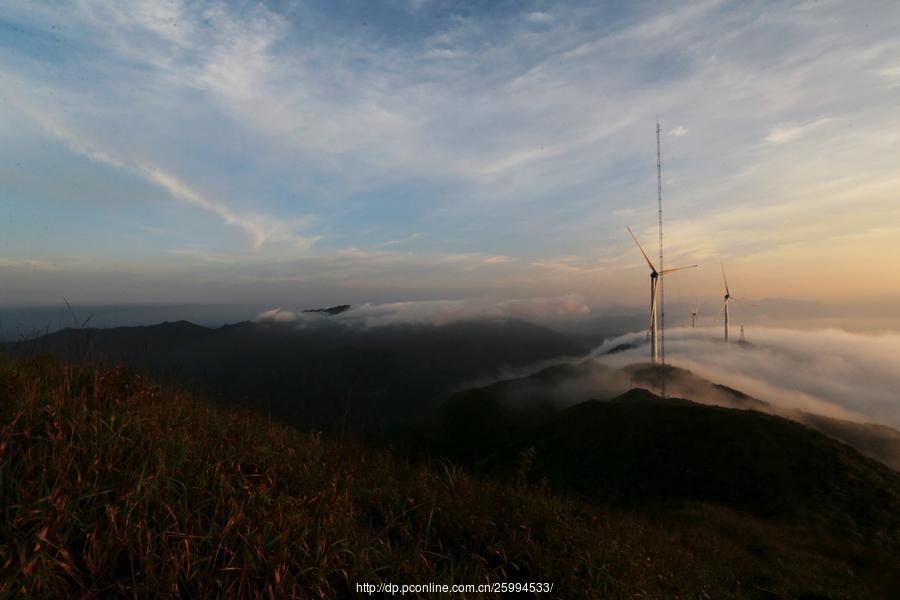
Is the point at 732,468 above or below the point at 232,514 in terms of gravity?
below

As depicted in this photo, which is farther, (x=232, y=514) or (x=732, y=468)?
(x=732, y=468)

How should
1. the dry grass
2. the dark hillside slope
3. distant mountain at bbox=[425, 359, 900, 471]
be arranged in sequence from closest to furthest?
the dry grass, the dark hillside slope, distant mountain at bbox=[425, 359, 900, 471]

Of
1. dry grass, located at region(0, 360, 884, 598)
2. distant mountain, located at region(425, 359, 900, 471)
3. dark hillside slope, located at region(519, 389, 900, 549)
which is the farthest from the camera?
distant mountain, located at region(425, 359, 900, 471)

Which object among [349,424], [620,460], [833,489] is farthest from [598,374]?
[349,424]

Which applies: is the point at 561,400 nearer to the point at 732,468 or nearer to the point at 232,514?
the point at 732,468

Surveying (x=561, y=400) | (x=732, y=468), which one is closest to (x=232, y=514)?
(x=732, y=468)

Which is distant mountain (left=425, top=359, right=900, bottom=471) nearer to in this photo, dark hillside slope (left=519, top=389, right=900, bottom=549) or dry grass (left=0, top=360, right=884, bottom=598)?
dark hillside slope (left=519, top=389, right=900, bottom=549)

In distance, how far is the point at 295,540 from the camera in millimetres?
5012

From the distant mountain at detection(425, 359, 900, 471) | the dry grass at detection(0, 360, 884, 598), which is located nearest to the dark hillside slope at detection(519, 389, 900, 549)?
the dry grass at detection(0, 360, 884, 598)

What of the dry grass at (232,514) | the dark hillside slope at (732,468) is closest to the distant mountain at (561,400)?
the dark hillside slope at (732,468)

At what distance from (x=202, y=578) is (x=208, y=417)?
381 cm

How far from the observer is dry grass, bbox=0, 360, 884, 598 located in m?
4.30

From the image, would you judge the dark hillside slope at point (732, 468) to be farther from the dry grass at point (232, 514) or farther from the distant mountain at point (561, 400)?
the distant mountain at point (561, 400)

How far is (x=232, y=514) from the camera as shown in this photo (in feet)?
16.2
